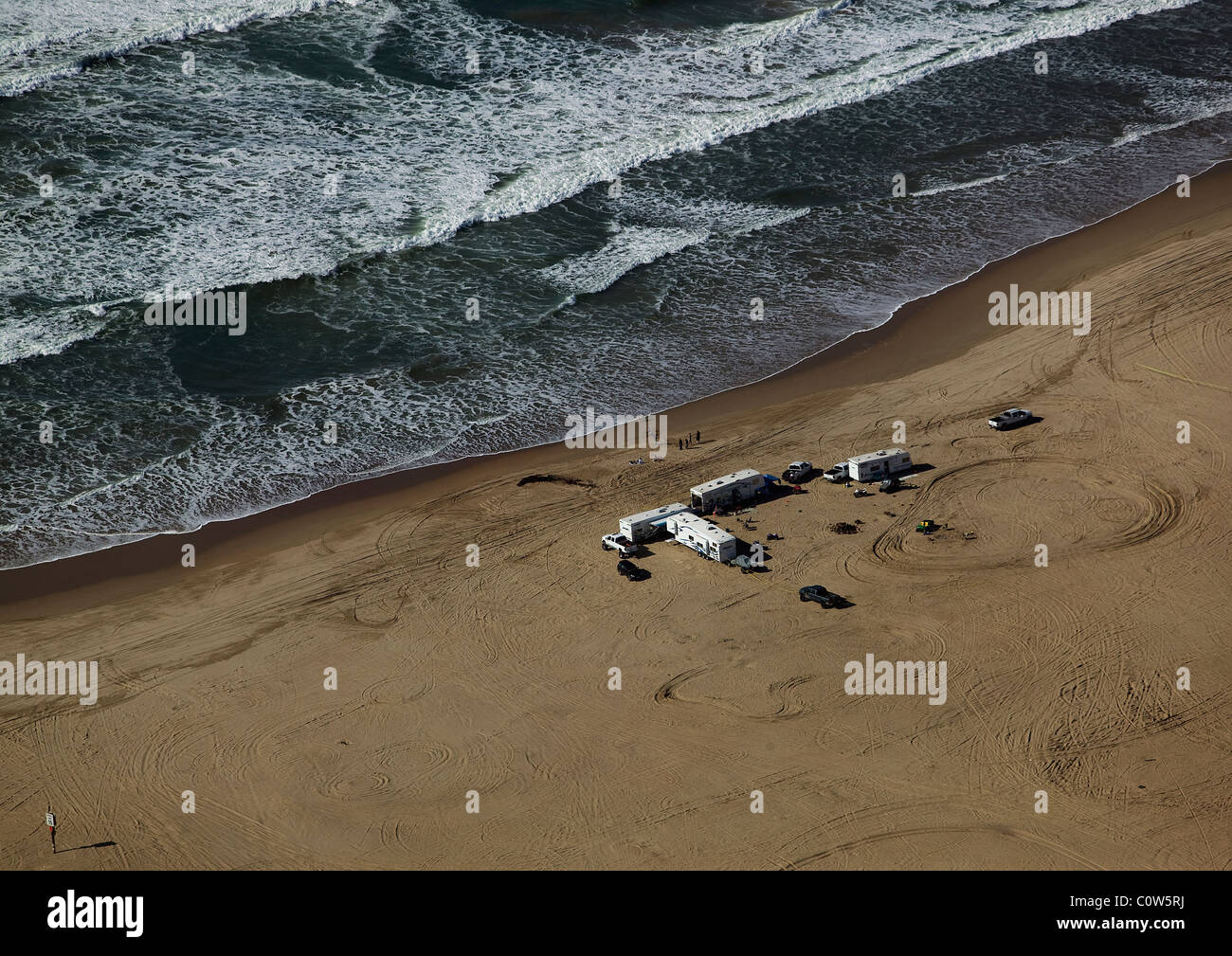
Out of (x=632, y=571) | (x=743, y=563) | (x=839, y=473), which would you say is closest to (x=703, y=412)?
(x=839, y=473)

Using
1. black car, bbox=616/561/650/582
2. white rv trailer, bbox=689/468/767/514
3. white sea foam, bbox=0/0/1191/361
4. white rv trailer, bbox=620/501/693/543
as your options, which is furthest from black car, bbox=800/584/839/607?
white sea foam, bbox=0/0/1191/361

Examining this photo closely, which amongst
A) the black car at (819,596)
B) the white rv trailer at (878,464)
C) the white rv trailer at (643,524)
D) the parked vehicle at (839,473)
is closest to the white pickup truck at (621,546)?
the white rv trailer at (643,524)

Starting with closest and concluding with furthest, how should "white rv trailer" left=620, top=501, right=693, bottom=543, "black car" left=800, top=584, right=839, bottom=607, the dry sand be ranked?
the dry sand, "black car" left=800, top=584, right=839, bottom=607, "white rv trailer" left=620, top=501, right=693, bottom=543

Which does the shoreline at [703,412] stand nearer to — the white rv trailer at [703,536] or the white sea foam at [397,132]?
the white rv trailer at [703,536]

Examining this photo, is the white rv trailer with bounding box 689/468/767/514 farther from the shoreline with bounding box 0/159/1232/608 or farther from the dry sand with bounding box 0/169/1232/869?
the shoreline with bounding box 0/159/1232/608
